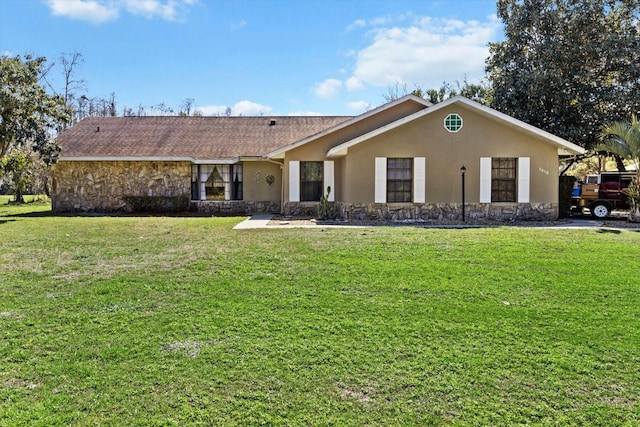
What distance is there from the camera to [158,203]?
18984 millimetres

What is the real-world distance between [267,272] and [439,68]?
94.7 feet

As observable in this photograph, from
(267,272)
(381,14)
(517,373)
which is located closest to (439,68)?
(381,14)

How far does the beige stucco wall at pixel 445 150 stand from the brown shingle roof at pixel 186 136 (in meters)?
6.25

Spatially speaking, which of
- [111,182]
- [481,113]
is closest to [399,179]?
[481,113]

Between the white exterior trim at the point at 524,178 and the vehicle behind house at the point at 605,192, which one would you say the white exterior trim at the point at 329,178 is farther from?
the vehicle behind house at the point at 605,192

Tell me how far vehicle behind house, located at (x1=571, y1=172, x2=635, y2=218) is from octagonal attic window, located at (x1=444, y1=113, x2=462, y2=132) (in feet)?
21.6

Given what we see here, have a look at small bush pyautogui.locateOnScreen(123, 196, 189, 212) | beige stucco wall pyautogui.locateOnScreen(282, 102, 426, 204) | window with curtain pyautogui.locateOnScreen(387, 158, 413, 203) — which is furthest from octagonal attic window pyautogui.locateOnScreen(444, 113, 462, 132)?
small bush pyautogui.locateOnScreen(123, 196, 189, 212)

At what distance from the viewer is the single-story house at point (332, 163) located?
1447 cm

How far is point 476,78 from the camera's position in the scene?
102 feet

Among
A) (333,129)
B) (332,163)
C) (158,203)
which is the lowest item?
(158,203)

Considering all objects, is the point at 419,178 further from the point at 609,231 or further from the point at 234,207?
the point at 234,207

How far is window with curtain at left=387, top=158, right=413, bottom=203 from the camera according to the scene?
1467 cm

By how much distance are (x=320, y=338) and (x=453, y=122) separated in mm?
11762

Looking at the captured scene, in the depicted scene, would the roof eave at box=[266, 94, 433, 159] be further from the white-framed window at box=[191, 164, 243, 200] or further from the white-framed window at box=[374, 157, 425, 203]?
the white-framed window at box=[191, 164, 243, 200]
